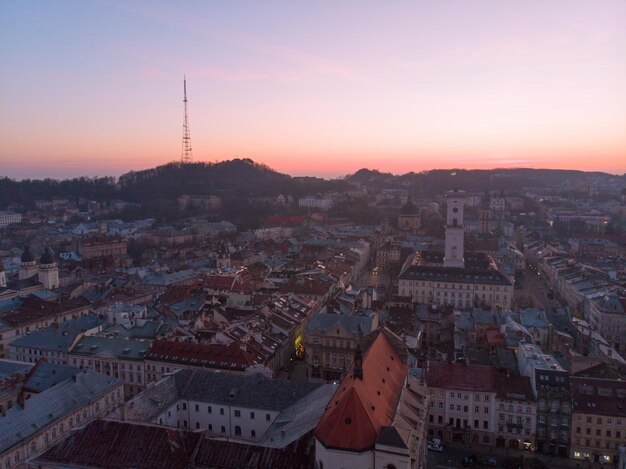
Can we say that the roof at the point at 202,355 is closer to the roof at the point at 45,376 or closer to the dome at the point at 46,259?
the roof at the point at 45,376

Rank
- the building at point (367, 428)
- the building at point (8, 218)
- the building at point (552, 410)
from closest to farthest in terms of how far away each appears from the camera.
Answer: the building at point (367, 428) < the building at point (552, 410) < the building at point (8, 218)

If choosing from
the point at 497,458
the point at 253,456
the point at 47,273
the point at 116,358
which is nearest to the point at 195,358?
the point at 116,358

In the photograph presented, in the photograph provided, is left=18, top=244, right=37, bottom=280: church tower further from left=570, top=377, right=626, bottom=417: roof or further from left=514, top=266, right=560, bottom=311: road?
left=570, top=377, right=626, bottom=417: roof

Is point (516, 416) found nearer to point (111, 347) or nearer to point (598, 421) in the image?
point (598, 421)

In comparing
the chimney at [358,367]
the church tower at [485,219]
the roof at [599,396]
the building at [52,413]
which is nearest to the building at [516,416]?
the roof at [599,396]

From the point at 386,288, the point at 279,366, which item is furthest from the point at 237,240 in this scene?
the point at 279,366

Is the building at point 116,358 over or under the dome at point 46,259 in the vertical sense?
under

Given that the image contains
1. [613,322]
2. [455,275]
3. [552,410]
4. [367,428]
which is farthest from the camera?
[455,275]
